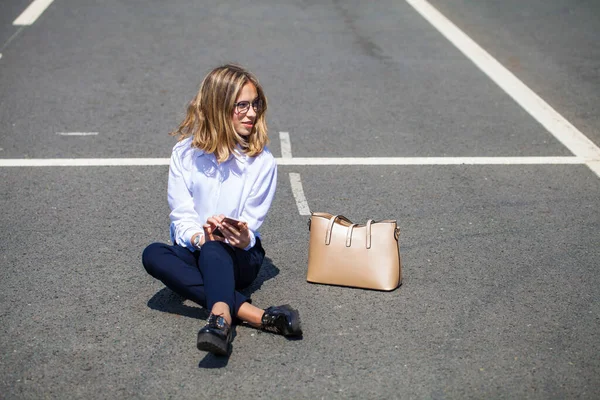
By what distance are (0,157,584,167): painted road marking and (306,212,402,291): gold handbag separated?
7.97 feet

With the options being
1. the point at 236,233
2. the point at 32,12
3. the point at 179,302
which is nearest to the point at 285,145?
the point at 179,302

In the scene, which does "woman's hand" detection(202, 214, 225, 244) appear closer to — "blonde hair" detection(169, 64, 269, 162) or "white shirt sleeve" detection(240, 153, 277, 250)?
"white shirt sleeve" detection(240, 153, 277, 250)

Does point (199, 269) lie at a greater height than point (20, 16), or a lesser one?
greater

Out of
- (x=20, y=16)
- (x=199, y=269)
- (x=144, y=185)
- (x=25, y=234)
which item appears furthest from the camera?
(x=20, y=16)

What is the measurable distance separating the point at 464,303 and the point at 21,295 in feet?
8.96

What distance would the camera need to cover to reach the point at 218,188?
5254mm

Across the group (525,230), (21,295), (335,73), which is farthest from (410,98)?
(21,295)

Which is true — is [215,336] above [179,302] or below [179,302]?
above

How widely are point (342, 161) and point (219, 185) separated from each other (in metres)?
2.80

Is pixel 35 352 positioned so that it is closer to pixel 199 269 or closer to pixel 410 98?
pixel 199 269

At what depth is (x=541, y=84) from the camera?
34.0 ft

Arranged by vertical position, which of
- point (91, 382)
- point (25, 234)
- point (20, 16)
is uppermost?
point (91, 382)

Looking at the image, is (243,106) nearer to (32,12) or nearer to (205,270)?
(205,270)

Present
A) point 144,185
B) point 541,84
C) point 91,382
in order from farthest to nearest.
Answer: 1. point 541,84
2. point 144,185
3. point 91,382
